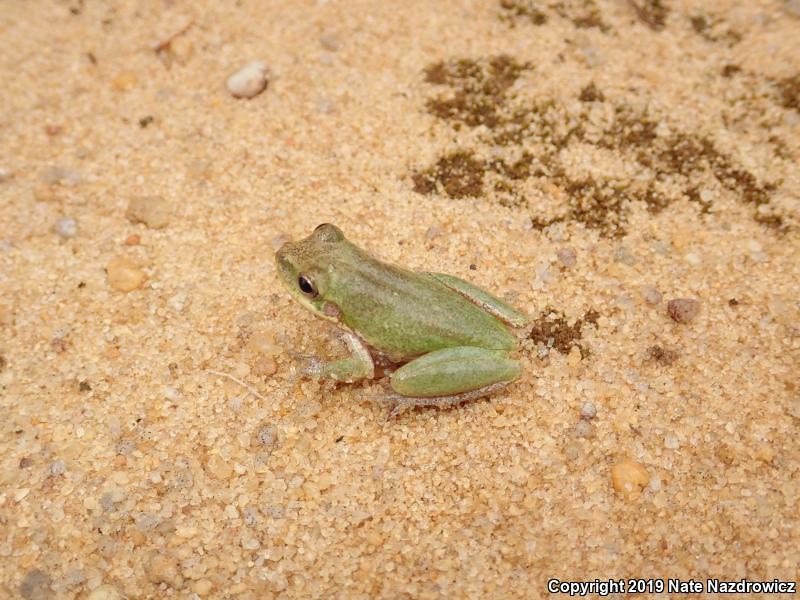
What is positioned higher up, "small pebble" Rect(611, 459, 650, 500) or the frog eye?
the frog eye

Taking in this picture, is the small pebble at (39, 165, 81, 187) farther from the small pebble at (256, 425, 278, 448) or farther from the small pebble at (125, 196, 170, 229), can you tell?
the small pebble at (256, 425, 278, 448)

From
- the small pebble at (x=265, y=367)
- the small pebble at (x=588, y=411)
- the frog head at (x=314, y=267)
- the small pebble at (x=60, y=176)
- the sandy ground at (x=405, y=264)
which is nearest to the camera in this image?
the sandy ground at (x=405, y=264)

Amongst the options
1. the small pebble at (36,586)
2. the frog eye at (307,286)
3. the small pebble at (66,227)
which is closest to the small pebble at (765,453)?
the frog eye at (307,286)

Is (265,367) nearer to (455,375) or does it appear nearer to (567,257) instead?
Result: (455,375)

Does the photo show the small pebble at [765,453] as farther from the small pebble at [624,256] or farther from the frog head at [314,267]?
the frog head at [314,267]

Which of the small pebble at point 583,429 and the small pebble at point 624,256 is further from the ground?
the small pebble at point 624,256

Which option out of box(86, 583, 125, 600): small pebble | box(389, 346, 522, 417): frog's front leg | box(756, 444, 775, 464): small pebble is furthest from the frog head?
box(756, 444, 775, 464): small pebble

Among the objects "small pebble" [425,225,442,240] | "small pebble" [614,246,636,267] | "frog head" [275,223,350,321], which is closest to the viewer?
"frog head" [275,223,350,321]

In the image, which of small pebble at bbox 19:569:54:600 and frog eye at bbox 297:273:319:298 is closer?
small pebble at bbox 19:569:54:600

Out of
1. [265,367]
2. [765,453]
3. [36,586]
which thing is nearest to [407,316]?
[265,367]
